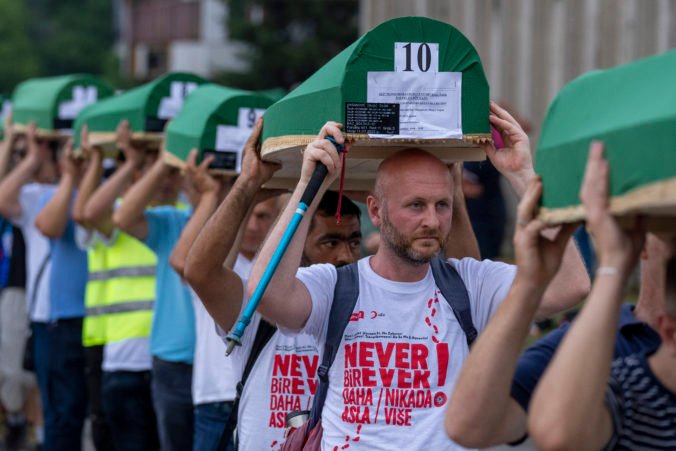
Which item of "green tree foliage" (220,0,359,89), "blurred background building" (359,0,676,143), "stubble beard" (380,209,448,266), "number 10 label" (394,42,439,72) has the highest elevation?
"green tree foliage" (220,0,359,89)

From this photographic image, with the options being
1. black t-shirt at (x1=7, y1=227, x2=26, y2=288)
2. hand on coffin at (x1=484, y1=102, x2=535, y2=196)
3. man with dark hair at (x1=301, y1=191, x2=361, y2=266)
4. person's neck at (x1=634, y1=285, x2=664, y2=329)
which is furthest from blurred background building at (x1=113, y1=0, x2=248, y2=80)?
person's neck at (x1=634, y1=285, x2=664, y2=329)

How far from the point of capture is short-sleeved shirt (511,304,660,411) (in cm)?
316

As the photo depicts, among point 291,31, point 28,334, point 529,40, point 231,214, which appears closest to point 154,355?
point 231,214

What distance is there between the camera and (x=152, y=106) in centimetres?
737

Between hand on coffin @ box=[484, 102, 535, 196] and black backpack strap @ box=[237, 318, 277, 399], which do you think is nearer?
hand on coffin @ box=[484, 102, 535, 196]

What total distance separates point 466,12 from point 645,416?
15116 millimetres

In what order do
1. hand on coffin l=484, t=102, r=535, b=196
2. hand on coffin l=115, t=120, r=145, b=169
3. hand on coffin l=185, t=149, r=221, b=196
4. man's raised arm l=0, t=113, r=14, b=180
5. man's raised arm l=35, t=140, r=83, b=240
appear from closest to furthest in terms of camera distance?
hand on coffin l=484, t=102, r=535, b=196, hand on coffin l=185, t=149, r=221, b=196, hand on coffin l=115, t=120, r=145, b=169, man's raised arm l=35, t=140, r=83, b=240, man's raised arm l=0, t=113, r=14, b=180

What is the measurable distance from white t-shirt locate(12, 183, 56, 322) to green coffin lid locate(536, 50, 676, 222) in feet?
20.2

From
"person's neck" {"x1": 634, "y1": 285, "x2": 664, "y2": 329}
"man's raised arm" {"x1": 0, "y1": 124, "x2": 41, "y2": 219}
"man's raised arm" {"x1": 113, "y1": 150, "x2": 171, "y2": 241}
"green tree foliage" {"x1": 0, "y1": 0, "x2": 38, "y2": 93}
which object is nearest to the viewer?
"person's neck" {"x1": 634, "y1": 285, "x2": 664, "y2": 329}

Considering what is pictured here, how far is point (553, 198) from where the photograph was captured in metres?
3.00

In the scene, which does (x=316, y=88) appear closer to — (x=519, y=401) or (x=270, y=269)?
(x=270, y=269)

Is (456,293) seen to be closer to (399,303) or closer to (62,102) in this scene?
(399,303)

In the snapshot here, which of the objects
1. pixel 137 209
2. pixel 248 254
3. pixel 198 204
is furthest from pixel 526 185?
pixel 137 209

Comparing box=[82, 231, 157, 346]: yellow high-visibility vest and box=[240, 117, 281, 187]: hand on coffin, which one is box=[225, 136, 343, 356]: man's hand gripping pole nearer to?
Answer: box=[240, 117, 281, 187]: hand on coffin
